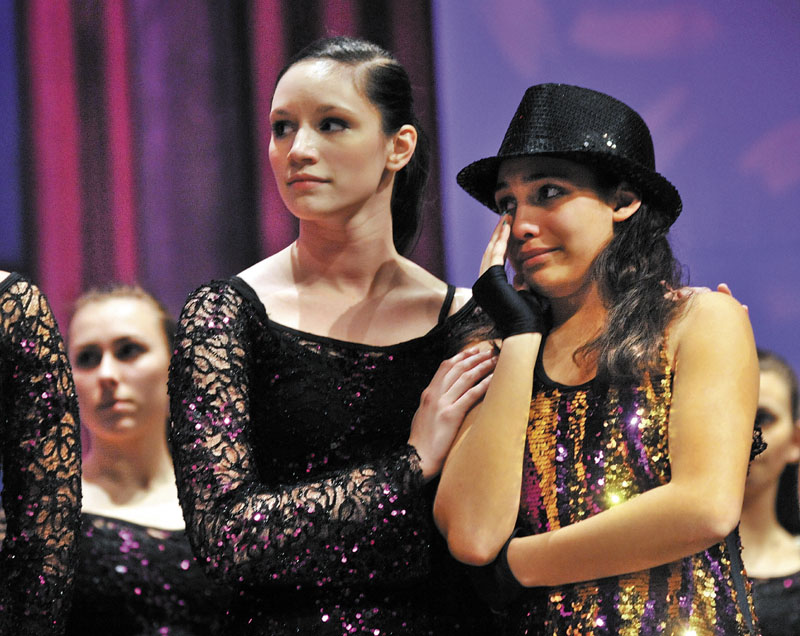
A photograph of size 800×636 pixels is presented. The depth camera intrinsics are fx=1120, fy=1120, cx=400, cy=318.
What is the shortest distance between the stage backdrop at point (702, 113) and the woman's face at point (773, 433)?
0.50 feet

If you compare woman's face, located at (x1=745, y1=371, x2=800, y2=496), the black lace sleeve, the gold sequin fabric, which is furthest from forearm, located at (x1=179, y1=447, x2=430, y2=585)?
woman's face, located at (x1=745, y1=371, x2=800, y2=496)

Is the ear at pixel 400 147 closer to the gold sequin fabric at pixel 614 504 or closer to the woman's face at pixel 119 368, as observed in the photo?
the gold sequin fabric at pixel 614 504

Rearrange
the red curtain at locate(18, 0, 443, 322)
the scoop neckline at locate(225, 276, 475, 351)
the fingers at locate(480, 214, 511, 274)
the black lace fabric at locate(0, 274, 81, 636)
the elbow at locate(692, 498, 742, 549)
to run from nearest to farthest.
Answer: the elbow at locate(692, 498, 742, 549) → the black lace fabric at locate(0, 274, 81, 636) → the fingers at locate(480, 214, 511, 274) → the scoop neckline at locate(225, 276, 475, 351) → the red curtain at locate(18, 0, 443, 322)

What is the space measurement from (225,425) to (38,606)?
1.51ft

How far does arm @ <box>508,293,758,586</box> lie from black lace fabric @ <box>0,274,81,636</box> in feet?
2.69

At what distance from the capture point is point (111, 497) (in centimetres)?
329

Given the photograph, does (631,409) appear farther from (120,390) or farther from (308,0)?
(308,0)

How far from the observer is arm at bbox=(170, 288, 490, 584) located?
2078 mm

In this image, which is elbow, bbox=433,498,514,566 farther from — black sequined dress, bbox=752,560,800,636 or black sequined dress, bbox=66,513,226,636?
black sequined dress, bbox=752,560,800,636

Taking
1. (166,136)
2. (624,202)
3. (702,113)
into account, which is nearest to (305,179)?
(624,202)

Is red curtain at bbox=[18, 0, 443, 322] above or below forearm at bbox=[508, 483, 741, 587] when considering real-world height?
above

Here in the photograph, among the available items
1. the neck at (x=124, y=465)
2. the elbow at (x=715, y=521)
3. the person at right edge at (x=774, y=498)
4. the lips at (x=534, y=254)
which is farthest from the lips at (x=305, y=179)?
the person at right edge at (x=774, y=498)

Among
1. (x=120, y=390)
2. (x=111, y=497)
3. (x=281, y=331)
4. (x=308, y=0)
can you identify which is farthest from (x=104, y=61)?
(x=281, y=331)

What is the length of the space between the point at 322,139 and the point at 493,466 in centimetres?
77
